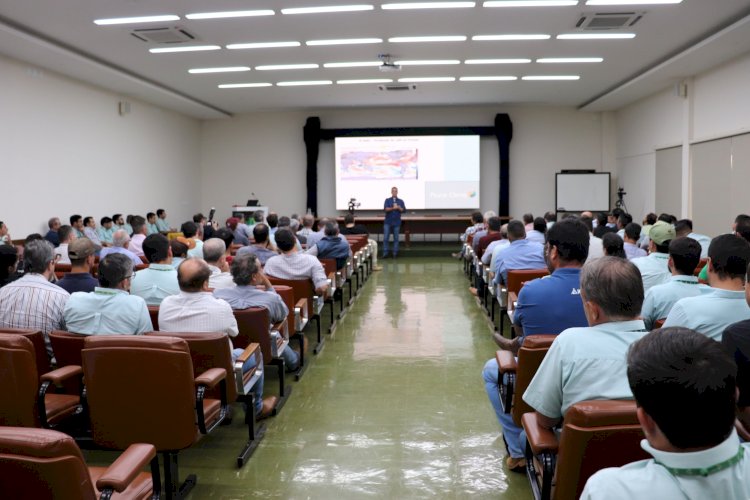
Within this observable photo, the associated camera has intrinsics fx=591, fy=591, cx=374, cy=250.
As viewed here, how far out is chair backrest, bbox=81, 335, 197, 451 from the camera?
2348 mm

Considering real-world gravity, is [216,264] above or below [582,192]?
below

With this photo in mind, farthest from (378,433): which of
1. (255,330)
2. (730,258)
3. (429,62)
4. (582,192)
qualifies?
(582,192)

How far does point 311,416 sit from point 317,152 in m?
12.1

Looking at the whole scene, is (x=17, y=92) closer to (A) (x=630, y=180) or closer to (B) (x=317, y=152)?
(B) (x=317, y=152)

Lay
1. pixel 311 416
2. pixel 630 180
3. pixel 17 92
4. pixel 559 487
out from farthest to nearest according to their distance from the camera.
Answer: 1. pixel 630 180
2. pixel 17 92
3. pixel 311 416
4. pixel 559 487

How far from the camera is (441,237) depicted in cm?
1488

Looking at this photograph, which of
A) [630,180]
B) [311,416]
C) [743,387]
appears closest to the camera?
[743,387]

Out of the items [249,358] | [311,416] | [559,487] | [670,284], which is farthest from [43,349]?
[670,284]

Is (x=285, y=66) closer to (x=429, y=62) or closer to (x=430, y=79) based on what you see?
(x=429, y=62)

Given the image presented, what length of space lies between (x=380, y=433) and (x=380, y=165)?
1195 centimetres

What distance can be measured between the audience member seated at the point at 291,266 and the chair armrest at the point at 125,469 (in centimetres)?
335

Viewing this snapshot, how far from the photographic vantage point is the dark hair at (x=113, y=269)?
300 centimetres

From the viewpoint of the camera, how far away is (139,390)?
2.38m

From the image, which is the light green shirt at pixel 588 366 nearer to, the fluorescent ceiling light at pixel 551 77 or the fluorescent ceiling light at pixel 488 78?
the fluorescent ceiling light at pixel 488 78
